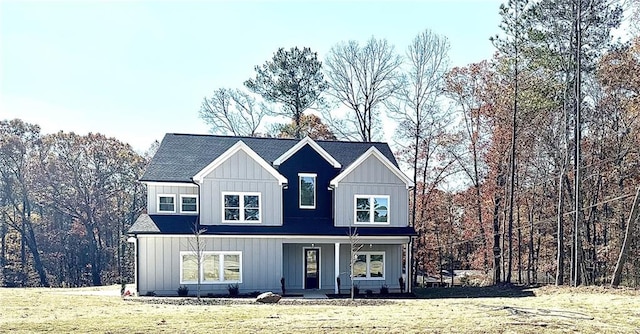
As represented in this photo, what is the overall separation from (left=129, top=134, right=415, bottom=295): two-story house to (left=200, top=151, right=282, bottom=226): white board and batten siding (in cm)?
4

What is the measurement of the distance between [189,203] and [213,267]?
2764mm

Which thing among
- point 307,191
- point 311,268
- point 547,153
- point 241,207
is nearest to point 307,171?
point 307,191

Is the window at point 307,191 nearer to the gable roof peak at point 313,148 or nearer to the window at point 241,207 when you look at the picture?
the gable roof peak at point 313,148

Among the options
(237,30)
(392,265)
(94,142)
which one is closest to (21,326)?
(237,30)

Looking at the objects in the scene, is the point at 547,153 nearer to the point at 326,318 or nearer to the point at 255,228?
the point at 255,228

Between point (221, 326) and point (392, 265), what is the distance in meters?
14.3

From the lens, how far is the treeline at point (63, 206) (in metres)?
36.4

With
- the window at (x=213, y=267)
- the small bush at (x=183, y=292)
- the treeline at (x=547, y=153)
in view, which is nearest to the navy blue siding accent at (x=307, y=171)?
the window at (x=213, y=267)

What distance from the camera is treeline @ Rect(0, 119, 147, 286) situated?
119 feet

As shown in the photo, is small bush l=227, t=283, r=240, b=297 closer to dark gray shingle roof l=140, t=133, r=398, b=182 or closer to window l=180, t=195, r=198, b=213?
window l=180, t=195, r=198, b=213

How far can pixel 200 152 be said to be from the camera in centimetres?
2467

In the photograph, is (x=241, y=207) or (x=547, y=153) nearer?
(x=241, y=207)

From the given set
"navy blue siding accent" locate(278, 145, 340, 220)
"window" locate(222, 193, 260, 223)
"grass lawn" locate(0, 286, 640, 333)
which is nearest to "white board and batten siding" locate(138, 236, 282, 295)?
"window" locate(222, 193, 260, 223)

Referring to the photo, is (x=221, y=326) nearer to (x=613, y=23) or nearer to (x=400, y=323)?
(x=400, y=323)
